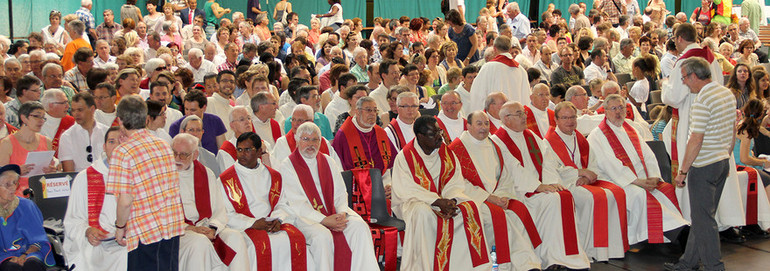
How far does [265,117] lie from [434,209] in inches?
76.4

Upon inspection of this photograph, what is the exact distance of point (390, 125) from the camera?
711cm

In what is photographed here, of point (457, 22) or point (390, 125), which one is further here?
point (457, 22)

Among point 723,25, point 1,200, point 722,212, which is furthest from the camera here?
point 723,25

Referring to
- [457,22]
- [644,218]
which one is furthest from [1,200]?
[457,22]

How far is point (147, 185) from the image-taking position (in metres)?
4.29

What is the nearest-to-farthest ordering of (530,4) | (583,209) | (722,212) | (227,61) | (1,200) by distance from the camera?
(1,200) < (583,209) < (722,212) < (227,61) < (530,4)

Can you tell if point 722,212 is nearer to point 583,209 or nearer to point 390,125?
point 583,209

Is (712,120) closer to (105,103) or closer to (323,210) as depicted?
(323,210)

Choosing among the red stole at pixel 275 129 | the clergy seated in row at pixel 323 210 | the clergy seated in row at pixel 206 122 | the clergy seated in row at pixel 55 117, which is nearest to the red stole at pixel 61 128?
the clergy seated in row at pixel 55 117

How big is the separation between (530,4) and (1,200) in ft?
60.1

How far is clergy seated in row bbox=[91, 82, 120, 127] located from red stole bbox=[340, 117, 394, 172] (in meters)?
2.03

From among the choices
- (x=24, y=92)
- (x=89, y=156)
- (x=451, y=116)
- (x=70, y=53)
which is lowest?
(x=89, y=156)

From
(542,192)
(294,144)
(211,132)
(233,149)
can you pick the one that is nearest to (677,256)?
(542,192)

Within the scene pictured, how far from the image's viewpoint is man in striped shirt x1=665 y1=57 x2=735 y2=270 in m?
5.66
